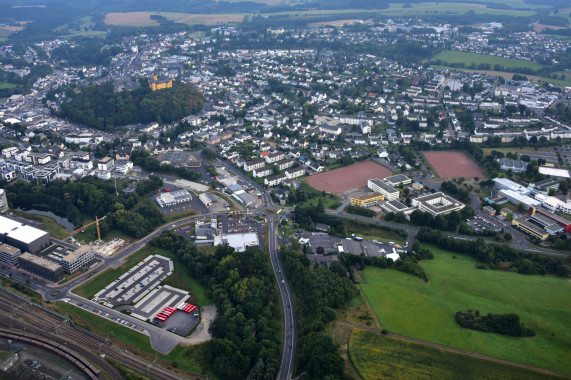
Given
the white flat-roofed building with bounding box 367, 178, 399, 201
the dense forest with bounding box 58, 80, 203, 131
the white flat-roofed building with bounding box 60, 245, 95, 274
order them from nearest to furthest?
1. the white flat-roofed building with bounding box 60, 245, 95, 274
2. the white flat-roofed building with bounding box 367, 178, 399, 201
3. the dense forest with bounding box 58, 80, 203, 131

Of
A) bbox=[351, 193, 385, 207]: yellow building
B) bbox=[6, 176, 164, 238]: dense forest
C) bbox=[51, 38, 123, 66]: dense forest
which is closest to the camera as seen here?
bbox=[6, 176, 164, 238]: dense forest

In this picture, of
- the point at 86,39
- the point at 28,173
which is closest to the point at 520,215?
the point at 28,173

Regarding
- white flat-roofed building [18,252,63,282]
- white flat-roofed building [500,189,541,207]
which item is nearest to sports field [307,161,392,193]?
white flat-roofed building [500,189,541,207]

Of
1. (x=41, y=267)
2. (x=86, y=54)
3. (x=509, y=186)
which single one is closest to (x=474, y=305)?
(x=509, y=186)

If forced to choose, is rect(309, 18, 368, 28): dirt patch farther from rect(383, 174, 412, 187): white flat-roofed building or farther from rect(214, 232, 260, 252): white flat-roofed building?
rect(214, 232, 260, 252): white flat-roofed building

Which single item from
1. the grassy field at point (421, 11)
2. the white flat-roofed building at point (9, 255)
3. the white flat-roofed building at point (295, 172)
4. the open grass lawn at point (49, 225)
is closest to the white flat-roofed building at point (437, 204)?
the white flat-roofed building at point (295, 172)

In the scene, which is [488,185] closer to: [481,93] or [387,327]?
[387,327]

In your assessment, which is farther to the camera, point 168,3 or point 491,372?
point 168,3
